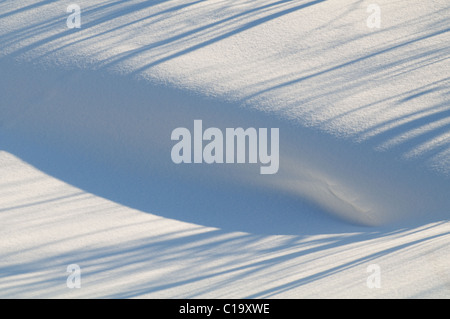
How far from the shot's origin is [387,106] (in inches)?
250

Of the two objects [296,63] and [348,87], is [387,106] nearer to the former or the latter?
[348,87]

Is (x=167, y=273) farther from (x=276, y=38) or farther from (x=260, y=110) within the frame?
(x=276, y=38)

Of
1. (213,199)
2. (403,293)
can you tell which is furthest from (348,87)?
(403,293)

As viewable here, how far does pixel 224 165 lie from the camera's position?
6.22 metres

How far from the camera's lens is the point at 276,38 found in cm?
703

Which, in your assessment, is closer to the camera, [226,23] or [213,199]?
[213,199]

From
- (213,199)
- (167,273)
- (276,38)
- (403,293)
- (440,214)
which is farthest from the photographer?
(276,38)

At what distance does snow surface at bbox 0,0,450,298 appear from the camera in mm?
4840

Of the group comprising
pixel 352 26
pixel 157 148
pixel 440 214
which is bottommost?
pixel 440 214

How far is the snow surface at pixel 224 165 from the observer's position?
4.84 metres

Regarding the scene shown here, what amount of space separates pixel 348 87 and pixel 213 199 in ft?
6.72

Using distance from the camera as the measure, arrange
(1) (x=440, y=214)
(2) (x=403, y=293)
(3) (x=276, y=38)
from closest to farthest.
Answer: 1. (2) (x=403, y=293)
2. (1) (x=440, y=214)
3. (3) (x=276, y=38)

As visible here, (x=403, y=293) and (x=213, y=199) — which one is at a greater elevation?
(x=213, y=199)

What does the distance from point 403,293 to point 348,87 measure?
115 inches
